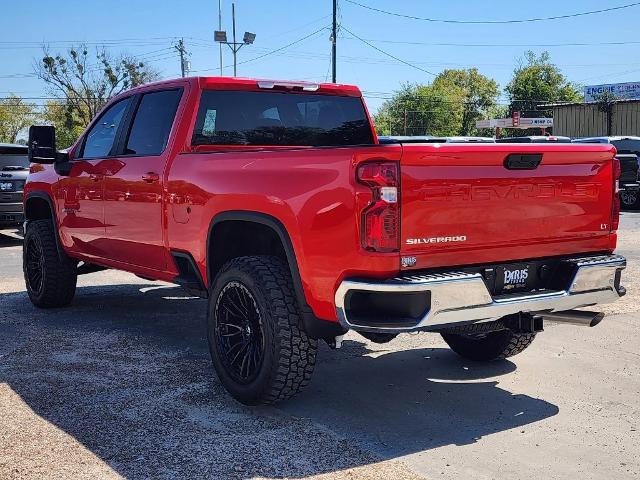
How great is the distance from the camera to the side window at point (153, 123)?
5633 millimetres

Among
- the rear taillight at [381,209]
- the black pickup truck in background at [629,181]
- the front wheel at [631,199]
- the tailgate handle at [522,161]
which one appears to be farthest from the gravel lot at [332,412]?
the front wheel at [631,199]

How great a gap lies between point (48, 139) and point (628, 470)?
528 centimetres

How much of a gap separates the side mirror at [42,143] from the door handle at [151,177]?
161 cm

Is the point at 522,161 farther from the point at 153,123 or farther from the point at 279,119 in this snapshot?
the point at 153,123

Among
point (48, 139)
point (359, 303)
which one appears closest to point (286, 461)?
point (359, 303)

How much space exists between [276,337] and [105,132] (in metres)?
3.09

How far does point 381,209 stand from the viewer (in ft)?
12.4

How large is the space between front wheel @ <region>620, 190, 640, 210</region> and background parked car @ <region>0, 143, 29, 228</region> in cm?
1424

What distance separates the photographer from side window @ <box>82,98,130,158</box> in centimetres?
635

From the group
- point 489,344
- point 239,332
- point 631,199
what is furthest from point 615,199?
point 631,199

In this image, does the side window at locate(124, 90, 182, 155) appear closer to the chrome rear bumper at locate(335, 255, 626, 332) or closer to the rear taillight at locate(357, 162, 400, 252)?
the rear taillight at locate(357, 162, 400, 252)

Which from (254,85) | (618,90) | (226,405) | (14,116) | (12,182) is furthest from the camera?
(14,116)

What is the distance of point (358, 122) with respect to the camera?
6.30 m

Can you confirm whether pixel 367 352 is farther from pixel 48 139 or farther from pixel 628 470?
pixel 48 139
